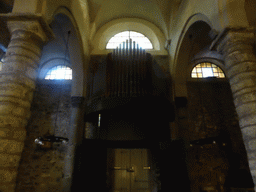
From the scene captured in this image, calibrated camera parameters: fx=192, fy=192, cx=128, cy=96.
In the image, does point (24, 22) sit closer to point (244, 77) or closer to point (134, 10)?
point (244, 77)

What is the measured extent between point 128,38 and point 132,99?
4.69 meters

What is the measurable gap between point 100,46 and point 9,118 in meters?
6.64

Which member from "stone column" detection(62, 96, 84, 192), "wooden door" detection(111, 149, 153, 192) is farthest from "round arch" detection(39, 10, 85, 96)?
"wooden door" detection(111, 149, 153, 192)

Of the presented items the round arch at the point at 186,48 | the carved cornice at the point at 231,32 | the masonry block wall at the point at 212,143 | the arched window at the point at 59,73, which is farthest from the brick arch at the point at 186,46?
the arched window at the point at 59,73

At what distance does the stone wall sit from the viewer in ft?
24.8

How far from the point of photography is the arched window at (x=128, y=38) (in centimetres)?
962

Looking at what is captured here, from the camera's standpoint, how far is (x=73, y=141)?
7.25m

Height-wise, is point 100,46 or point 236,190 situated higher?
point 100,46

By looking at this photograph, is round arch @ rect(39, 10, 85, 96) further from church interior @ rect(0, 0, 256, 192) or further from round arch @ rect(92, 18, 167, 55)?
round arch @ rect(92, 18, 167, 55)

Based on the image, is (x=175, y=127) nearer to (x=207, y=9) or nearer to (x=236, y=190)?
(x=236, y=190)

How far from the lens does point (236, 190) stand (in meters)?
6.73

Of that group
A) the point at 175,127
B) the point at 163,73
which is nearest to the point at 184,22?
the point at 163,73

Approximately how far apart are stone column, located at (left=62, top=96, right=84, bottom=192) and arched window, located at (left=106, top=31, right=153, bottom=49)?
11.4 feet

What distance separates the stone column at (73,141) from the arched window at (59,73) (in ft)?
6.45
